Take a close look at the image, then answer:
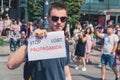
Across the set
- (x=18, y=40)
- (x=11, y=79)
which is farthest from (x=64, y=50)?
(x=18, y=40)

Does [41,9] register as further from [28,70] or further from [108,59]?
[28,70]

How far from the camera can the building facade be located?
43219 millimetres

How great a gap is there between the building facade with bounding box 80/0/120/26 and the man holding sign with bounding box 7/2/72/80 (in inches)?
1478

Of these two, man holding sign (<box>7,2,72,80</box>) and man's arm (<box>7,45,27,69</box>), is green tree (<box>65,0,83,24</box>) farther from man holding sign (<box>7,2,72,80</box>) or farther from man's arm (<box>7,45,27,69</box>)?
man's arm (<box>7,45,27,69</box>)

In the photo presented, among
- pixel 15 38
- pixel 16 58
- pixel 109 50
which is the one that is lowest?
pixel 15 38

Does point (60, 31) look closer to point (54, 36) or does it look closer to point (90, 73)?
point (54, 36)

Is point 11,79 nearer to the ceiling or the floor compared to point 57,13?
nearer to the floor

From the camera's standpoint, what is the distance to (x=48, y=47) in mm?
3514

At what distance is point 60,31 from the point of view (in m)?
3.42

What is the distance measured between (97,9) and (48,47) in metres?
45.8

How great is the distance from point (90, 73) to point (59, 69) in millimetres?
8865

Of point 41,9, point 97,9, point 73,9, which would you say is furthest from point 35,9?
point 97,9

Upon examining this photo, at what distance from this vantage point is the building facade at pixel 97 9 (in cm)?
4322

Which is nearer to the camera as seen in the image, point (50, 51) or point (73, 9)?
point (50, 51)
